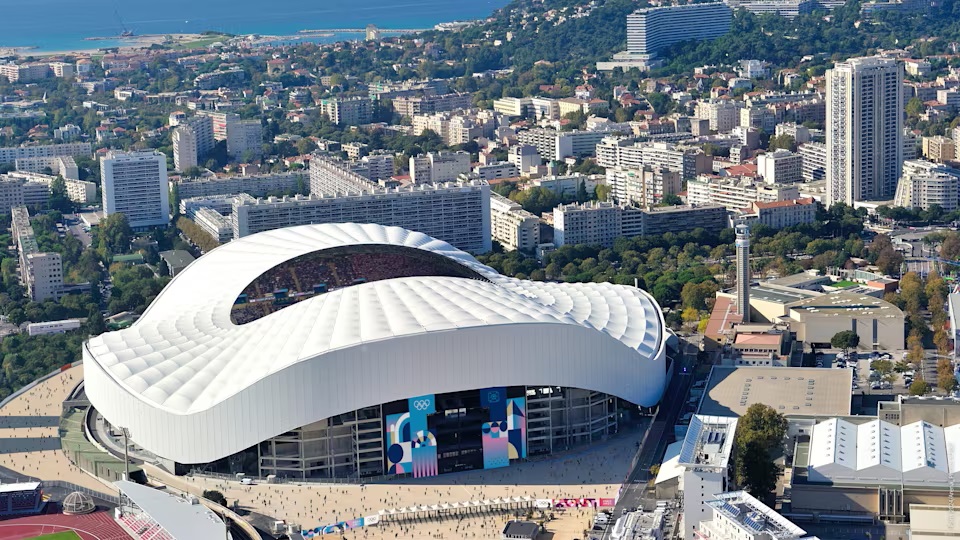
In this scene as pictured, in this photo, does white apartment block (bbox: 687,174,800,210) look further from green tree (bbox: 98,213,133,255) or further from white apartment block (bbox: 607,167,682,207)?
green tree (bbox: 98,213,133,255)

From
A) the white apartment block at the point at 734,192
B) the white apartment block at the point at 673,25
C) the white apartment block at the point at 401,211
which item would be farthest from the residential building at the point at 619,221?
the white apartment block at the point at 673,25

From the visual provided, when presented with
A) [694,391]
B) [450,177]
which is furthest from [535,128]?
[694,391]

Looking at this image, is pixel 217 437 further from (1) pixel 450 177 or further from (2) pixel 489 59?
(2) pixel 489 59

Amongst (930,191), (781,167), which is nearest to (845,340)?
(930,191)

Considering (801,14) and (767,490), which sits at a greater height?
(801,14)

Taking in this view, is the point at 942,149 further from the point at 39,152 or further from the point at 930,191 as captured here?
the point at 39,152

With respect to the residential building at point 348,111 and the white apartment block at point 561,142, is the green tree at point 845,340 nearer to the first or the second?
the white apartment block at point 561,142
